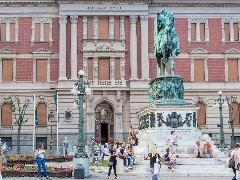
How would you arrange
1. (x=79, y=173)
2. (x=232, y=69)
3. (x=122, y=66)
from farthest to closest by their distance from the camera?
(x=232, y=69) → (x=122, y=66) → (x=79, y=173)

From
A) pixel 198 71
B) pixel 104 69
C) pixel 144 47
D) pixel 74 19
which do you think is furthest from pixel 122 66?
pixel 198 71

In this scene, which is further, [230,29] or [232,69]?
[230,29]

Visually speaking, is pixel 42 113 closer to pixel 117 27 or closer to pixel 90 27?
pixel 90 27

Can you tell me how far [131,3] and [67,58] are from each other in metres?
10.0

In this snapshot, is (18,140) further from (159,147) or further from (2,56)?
(159,147)

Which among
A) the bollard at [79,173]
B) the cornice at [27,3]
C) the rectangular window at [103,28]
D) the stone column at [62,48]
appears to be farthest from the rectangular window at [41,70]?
the bollard at [79,173]

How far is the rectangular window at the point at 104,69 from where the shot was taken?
61188 mm

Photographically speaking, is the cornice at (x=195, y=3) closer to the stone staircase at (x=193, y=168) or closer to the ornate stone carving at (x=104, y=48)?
the ornate stone carving at (x=104, y=48)

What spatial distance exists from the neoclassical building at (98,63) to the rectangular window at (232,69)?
0.40 feet

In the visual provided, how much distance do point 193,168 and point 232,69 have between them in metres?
34.5

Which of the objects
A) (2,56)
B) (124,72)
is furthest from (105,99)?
(2,56)

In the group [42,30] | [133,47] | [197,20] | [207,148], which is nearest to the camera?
[207,148]

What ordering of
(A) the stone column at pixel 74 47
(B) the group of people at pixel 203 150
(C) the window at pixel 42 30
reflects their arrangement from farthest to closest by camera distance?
(C) the window at pixel 42 30 → (A) the stone column at pixel 74 47 → (B) the group of people at pixel 203 150

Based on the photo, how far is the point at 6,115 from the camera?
199ft
